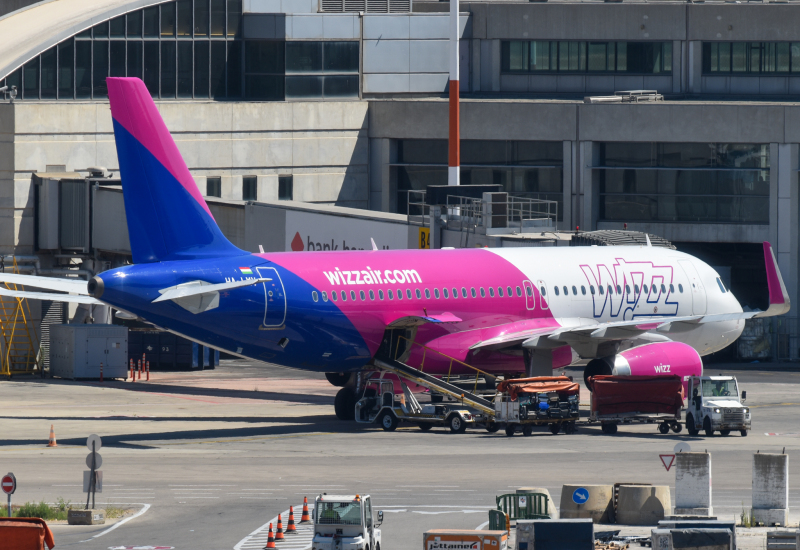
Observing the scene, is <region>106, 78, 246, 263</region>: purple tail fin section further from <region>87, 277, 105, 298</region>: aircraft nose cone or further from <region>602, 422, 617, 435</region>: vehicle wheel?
<region>602, 422, 617, 435</region>: vehicle wheel

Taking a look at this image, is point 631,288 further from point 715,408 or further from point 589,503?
point 589,503

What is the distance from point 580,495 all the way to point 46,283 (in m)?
22.3

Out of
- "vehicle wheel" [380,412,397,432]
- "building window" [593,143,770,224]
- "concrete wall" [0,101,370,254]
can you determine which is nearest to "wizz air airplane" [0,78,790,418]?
"vehicle wheel" [380,412,397,432]

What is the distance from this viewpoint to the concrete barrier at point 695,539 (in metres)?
25.3

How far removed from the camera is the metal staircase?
66.4m

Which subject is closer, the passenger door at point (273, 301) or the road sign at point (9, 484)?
the road sign at point (9, 484)

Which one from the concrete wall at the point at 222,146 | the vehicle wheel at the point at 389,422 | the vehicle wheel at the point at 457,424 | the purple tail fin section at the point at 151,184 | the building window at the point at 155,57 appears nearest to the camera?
the purple tail fin section at the point at 151,184

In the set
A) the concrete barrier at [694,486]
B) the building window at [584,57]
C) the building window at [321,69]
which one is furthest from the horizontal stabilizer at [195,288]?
the building window at [584,57]

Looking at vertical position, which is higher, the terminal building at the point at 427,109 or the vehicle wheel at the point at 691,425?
the terminal building at the point at 427,109

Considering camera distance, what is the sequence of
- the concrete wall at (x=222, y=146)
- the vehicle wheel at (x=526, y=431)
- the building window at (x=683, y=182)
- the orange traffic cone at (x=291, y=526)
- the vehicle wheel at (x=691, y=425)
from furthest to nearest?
the building window at (x=683, y=182) → the concrete wall at (x=222, y=146) → the vehicle wheel at (x=526, y=431) → the vehicle wheel at (x=691, y=425) → the orange traffic cone at (x=291, y=526)

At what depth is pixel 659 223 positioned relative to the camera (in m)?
77.1

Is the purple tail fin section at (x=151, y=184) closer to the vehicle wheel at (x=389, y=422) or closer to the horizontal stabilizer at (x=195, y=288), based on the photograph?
the horizontal stabilizer at (x=195, y=288)

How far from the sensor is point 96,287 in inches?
1693

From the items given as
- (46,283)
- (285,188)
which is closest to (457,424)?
(46,283)
